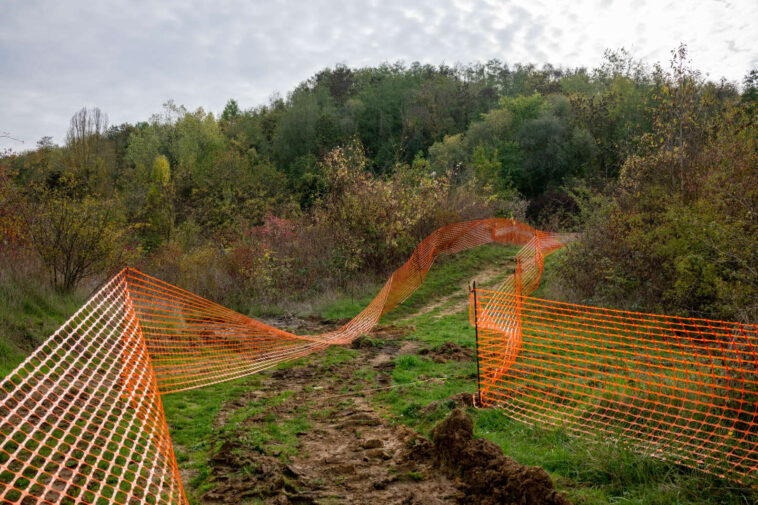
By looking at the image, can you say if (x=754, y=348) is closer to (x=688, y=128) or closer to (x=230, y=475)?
(x=230, y=475)

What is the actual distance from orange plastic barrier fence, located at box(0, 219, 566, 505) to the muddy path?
0.55 meters

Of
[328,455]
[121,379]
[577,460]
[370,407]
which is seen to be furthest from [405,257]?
[577,460]

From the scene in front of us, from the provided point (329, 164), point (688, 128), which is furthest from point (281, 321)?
point (688, 128)

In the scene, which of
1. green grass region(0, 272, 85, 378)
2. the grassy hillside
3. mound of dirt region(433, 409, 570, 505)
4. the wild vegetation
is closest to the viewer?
mound of dirt region(433, 409, 570, 505)

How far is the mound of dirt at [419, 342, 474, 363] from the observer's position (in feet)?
22.5

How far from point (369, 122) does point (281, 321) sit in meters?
39.8

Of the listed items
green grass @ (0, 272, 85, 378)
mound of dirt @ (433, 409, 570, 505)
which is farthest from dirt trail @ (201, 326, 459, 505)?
green grass @ (0, 272, 85, 378)

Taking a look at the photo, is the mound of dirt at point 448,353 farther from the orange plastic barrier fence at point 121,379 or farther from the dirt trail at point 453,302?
the dirt trail at point 453,302

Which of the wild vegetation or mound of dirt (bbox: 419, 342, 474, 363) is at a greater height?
the wild vegetation

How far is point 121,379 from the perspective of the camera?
219 inches

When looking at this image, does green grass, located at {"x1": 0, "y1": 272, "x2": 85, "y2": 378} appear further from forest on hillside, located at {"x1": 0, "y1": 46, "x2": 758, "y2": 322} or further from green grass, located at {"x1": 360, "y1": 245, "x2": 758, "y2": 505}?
green grass, located at {"x1": 360, "y1": 245, "x2": 758, "y2": 505}

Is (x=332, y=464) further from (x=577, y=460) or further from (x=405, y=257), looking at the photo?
(x=405, y=257)

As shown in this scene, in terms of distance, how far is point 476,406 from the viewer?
16.0 feet

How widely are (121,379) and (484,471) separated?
13.8 feet
